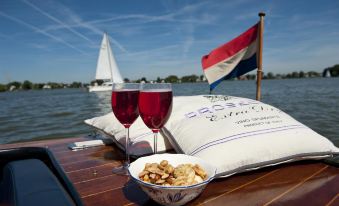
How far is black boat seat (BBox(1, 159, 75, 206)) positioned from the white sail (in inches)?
1363

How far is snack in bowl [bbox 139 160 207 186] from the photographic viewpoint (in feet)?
2.32

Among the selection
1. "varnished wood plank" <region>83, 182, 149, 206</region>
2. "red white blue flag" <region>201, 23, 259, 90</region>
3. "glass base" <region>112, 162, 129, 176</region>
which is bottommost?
"varnished wood plank" <region>83, 182, 149, 206</region>

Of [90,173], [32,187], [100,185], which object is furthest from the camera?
[90,173]

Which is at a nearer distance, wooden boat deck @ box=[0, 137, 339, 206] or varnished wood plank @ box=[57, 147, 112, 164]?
wooden boat deck @ box=[0, 137, 339, 206]

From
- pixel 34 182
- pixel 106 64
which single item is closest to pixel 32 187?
pixel 34 182

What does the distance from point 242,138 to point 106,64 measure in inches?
1393

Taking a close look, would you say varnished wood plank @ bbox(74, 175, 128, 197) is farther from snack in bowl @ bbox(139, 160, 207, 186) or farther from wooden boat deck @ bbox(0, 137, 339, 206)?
snack in bowl @ bbox(139, 160, 207, 186)

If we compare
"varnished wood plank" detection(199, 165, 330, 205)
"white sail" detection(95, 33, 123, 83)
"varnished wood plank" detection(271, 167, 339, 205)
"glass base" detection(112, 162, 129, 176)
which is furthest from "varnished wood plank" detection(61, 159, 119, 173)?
"white sail" detection(95, 33, 123, 83)

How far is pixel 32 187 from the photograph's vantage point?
66cm

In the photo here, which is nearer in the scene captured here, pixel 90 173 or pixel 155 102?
pixel 155 102

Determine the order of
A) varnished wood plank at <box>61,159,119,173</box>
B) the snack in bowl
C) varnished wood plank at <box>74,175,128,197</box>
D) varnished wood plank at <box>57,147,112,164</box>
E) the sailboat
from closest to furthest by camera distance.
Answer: the snack in bowl → varnished wood plank at <box>74,175,128,197</box> → varnished wood plank at <box>61,159,119,173</box> → varnished wood plank at <box>57,147,112,164</box> → the sailboat

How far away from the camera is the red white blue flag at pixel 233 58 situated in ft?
7.68

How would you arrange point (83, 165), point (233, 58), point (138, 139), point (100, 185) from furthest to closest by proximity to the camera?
1. point (233, 58)
2. point (138, 139)
3. point (83, 165)
4. point (100, 185)

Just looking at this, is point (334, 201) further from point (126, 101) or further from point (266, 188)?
point (126, 101)
